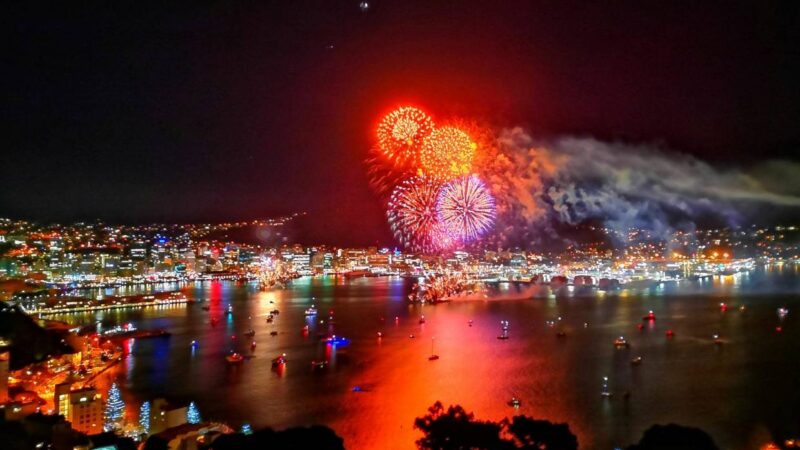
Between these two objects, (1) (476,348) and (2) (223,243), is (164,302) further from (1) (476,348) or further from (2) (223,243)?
(2) (223,243)

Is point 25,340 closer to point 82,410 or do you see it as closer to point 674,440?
point 82,410

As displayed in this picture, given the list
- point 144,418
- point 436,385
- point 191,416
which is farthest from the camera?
point 436,385

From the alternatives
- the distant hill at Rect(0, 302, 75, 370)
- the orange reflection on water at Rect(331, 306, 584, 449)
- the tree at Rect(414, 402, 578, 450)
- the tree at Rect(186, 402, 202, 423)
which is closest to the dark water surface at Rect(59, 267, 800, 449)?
the orange reflection on water at Rect(331, 306, 584, 449)

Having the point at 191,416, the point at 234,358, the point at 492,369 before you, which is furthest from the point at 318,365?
the point at 191,416

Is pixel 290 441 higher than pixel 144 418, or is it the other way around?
pixel 290 441

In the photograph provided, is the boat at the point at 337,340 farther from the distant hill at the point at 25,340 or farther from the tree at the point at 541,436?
the tree at the point at 541,436

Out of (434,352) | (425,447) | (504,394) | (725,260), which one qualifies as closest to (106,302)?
(434,352)

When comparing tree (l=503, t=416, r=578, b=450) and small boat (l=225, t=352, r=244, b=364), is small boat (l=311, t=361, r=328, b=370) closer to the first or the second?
small boat (l=225, t=352, r=244, b=364)
